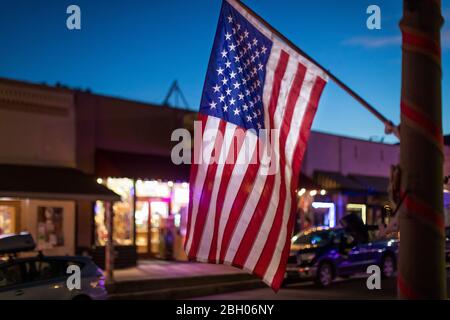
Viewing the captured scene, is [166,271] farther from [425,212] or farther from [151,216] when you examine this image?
[425,212]

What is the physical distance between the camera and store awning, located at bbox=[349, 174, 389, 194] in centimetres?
3077

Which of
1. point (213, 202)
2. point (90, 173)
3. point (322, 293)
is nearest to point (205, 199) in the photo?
point (213, 202)

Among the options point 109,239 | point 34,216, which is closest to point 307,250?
point 109,239

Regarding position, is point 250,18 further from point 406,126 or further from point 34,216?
point 34,216

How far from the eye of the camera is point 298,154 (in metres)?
5.16

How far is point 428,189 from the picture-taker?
3436 millimetres

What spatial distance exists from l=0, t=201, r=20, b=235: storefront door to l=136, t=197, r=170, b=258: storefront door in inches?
210

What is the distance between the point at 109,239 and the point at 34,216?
4.14 m

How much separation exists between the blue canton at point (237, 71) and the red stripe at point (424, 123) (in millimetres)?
1938

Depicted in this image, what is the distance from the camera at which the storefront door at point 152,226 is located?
80.1ft

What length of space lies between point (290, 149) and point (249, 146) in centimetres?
37

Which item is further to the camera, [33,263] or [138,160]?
[138,160]
